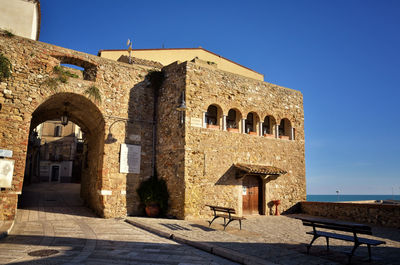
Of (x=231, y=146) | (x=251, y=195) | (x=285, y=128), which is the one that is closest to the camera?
(x=231, y=146)

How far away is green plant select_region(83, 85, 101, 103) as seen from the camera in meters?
11.6

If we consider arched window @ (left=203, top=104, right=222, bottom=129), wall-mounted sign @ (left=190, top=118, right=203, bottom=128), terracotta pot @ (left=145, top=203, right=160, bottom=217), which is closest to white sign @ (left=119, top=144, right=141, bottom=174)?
terracotta pot @ (left=145, top=203, right=160, bottom=217)

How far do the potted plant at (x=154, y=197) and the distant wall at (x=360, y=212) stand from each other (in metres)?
7.39

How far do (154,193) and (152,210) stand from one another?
27.7 inches

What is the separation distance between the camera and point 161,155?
12.5 metres

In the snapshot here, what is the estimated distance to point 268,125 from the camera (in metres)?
15.0

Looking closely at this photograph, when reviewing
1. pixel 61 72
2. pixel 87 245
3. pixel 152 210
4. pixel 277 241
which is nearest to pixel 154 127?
pixel 152 210

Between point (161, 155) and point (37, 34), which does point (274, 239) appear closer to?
point (161, 155)

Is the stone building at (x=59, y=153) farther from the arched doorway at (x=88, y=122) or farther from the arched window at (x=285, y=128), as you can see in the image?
the arched window at (x=285, y=128)

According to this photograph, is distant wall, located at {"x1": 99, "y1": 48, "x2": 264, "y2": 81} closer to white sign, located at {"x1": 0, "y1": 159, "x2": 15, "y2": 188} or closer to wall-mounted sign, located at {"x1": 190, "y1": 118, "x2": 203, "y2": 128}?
wall-mounted sign, located at {"x1": 190, "y1": 118, "x2": 203, "y2": 128}

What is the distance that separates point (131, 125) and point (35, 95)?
3.81 metres

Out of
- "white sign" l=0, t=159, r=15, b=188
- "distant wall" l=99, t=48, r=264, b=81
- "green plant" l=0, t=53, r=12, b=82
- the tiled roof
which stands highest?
"distant wall" l=99, t=48, r=264, b=81

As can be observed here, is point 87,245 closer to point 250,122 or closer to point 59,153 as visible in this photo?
point 250,122

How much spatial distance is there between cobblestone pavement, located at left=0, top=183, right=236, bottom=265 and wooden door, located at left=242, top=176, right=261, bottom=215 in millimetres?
5641
